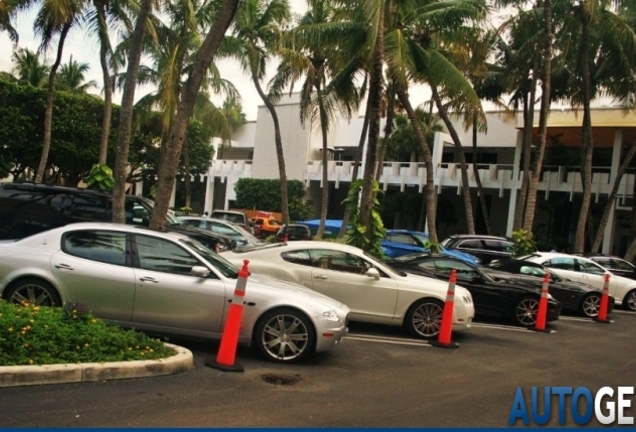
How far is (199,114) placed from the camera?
3475 cm

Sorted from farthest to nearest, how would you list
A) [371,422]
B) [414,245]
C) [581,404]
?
[414,245] < [581,404] < [371,422]

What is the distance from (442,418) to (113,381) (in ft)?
9.88

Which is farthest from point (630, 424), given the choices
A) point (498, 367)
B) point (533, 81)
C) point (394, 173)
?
point (394, 173)

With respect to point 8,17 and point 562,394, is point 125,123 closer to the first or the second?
point 562,394

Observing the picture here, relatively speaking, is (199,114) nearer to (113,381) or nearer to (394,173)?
(394,173)

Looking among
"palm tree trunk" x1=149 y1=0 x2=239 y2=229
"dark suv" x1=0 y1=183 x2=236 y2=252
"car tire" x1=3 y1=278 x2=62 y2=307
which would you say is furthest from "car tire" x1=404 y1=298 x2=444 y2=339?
"dark suv" x1=0 y1=183 x2=236 y2=252

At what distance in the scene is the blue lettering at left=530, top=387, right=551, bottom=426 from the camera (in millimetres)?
5895

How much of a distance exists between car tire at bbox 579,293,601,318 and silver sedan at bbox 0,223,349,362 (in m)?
8.89

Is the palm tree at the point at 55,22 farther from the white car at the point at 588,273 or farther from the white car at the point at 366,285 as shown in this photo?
the white car at the point at 588,273

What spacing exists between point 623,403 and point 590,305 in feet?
26.2

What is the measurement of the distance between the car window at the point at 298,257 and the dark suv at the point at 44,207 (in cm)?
536

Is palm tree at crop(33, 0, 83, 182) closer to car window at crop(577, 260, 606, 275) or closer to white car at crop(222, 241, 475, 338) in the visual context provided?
white car at crop(222, 241, 475, 338)

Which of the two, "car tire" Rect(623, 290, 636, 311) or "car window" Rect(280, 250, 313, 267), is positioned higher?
"car window" Rect(280, 250, 313, 267)

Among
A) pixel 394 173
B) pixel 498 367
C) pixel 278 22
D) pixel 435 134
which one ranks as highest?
pixel 278 22
